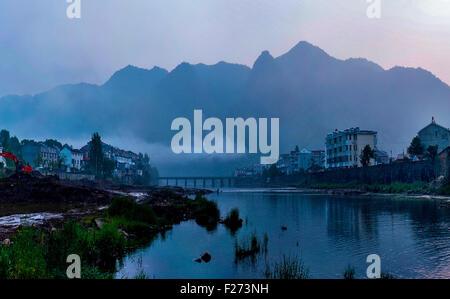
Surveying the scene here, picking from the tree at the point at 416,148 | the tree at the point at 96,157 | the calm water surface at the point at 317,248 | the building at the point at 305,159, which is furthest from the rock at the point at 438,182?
the building at the point at 305,159

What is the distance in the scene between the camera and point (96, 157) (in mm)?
128000

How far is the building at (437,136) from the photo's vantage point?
118688 mm

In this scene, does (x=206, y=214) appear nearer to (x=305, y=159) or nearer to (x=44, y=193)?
(x=44, y=193)

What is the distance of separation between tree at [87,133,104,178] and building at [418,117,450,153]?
384 feet

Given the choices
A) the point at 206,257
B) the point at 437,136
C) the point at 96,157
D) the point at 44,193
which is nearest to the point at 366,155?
the point at 437,136

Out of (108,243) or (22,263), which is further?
(108,243)

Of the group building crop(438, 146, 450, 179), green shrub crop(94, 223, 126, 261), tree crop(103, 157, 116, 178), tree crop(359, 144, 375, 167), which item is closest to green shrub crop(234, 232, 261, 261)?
green shrub crop(94, 223, 126, 261)

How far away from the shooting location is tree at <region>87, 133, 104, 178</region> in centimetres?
12481

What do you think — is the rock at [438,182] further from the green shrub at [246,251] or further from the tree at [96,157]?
the tree at [96,157]

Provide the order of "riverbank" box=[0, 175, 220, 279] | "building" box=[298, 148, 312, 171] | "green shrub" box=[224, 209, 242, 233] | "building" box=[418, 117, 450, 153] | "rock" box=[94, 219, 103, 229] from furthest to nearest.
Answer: "building" box=[298, 148, 312, 171] → "building" box=[418, 117, 450, 153] → "green shrub" box=[224, 209, 242, 233] → "rock" box=[94, 219, 103, 229] → "riverbank" box=[0, 175, 220, 279]

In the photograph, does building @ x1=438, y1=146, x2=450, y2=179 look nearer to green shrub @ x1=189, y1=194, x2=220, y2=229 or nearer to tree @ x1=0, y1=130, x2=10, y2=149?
green shrub @ x1=189, y1=194, x2=220, y2=229

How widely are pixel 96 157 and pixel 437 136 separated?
122 m

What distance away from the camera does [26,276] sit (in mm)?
13266

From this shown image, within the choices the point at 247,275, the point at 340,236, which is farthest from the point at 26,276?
the point at 340,236
